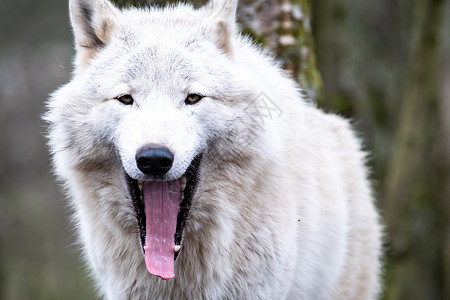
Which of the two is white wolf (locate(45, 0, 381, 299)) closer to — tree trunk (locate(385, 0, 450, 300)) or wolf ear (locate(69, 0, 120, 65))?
wolf ear (locate(69, 0, 120, 65))

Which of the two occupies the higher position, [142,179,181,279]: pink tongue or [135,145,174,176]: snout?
[135,145,174,176]: snout

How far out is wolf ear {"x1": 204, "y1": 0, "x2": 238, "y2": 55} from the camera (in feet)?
13.8

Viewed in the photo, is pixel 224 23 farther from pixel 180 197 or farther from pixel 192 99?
pixel 180 197

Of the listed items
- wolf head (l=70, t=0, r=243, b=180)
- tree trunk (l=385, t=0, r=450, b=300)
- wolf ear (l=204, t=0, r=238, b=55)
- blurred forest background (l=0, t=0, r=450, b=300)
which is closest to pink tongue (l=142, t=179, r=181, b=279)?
wolf head (l=70, t=0, r=243, b=180)

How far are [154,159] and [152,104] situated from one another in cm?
39

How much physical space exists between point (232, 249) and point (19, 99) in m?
10.7

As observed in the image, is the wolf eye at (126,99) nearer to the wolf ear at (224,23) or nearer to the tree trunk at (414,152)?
the wolf ear at (224,23)

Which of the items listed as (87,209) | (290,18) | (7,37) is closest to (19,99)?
(7,37)

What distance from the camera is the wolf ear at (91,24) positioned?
4.22m

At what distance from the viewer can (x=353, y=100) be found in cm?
931

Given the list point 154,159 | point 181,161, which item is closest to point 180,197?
point 181,161

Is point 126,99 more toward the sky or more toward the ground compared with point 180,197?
more toward the sky

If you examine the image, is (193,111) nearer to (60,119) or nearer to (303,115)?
(60,119)

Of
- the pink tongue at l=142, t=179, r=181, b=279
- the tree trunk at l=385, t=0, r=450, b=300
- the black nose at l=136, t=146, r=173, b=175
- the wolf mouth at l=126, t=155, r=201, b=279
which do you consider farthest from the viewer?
the tree trunk at l=385, t=0, r=450, b=300
